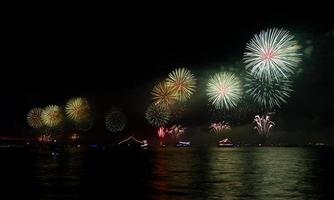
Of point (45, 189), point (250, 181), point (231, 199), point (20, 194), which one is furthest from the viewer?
point (250, 181)

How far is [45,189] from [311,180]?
135ft

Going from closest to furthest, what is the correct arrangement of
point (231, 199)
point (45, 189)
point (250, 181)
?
point (231, 199), point (45, 189), point (250, 181)

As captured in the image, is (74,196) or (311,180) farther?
(311,180)

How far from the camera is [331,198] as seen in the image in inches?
2285

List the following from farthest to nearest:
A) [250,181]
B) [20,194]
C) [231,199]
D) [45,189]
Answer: [250,181] < [45,189] < [20,194] < [231,199]

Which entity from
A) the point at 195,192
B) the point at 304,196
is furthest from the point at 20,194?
the point at 304,196

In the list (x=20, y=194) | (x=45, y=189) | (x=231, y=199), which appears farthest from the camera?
(x=45, y=189)

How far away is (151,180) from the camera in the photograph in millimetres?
80938

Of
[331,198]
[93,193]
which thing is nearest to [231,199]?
[331,198]

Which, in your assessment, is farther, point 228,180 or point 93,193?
point 228,180

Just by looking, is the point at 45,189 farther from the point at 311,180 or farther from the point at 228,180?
the point at 311,180

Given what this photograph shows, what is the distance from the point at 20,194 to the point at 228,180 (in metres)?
32.1

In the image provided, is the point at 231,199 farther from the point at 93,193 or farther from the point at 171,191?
the point at 93,193

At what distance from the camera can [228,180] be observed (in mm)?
78812
